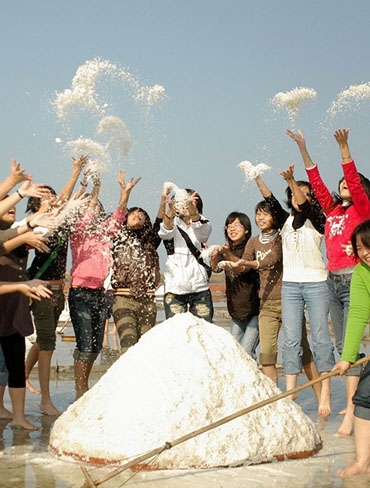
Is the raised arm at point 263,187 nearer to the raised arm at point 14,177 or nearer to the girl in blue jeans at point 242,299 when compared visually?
the girl in blue jeans at point 242,299

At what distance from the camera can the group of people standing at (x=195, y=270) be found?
578 centimetres

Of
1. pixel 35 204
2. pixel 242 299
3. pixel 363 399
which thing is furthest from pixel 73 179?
pixel 363 399

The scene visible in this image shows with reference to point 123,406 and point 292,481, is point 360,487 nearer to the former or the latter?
point 292,481

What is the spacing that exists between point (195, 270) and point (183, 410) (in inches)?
89.6

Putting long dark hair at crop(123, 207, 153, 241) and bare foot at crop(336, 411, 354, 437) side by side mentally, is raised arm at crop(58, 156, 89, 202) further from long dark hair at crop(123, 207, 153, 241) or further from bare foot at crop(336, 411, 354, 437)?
bare foot at crop(336, 411, 354, 437)

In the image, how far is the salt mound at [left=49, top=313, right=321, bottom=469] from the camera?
4539mm

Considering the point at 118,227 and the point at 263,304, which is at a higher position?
the point at 118,227

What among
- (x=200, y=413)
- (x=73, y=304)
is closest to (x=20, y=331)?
(x=73, y=304)

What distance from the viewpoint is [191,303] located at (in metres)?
6.80

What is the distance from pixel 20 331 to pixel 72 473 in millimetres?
1444

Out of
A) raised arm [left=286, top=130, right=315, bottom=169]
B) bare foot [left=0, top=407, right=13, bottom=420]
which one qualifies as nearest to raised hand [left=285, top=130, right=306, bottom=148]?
raised arm [left=286, top=130, right=315, bottom=169]

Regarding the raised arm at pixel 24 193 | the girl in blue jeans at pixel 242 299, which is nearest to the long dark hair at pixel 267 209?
the girl in blue jeans at pixel 242 299

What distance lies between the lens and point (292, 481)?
430 cm

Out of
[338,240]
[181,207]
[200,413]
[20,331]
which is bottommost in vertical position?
[200,413]
